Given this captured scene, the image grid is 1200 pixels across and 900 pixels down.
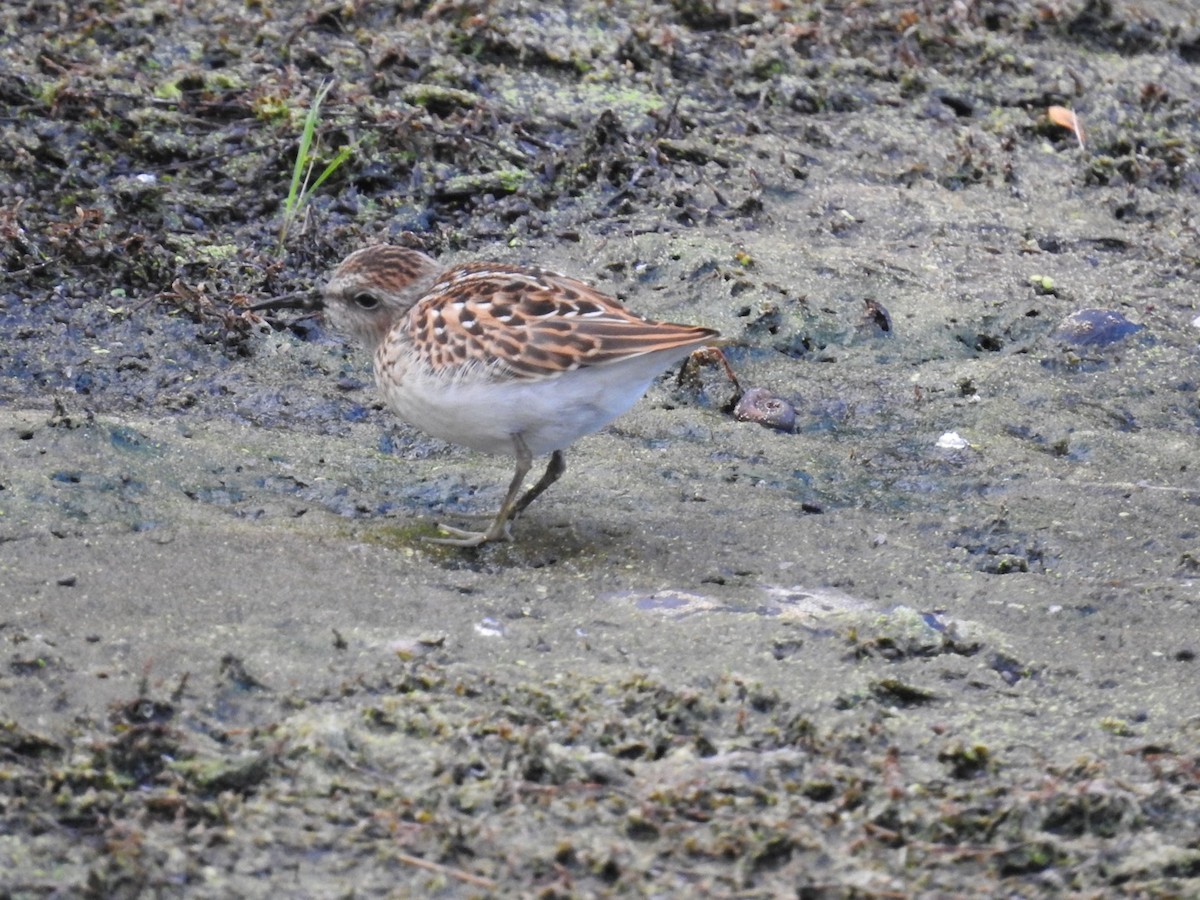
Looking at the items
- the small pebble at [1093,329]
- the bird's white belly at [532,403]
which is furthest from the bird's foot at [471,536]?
the small pebble at [1093,329]

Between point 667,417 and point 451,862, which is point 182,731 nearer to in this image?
point 451,862

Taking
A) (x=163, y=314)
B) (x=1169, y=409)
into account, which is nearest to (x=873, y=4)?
(x=1169, y=409)

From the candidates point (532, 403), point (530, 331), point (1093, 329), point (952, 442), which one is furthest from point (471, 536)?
point (1093, 329)

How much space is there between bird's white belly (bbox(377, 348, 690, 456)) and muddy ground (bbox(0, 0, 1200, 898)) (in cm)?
38

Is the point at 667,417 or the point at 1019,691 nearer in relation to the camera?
the point at 1019,691

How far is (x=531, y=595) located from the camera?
5113mm

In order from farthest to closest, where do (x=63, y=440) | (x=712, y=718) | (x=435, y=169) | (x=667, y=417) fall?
(x=435, y=169) → (x=667, y=417) → (x=63, y=440) → (x=712, y=718)

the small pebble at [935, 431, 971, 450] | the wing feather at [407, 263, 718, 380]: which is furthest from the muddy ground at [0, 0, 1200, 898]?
the wing feather at [407, 263, 718, 380]

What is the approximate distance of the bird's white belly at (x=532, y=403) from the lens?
5504 millimetres

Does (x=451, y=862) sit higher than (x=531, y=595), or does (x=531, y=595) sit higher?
(x=451, y=862)

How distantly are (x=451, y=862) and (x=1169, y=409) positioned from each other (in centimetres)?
451

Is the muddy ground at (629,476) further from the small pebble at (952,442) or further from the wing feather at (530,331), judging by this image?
the wing feather at (530,331)

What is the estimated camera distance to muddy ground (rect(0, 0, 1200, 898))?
3.76m

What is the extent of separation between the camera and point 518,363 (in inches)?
217
